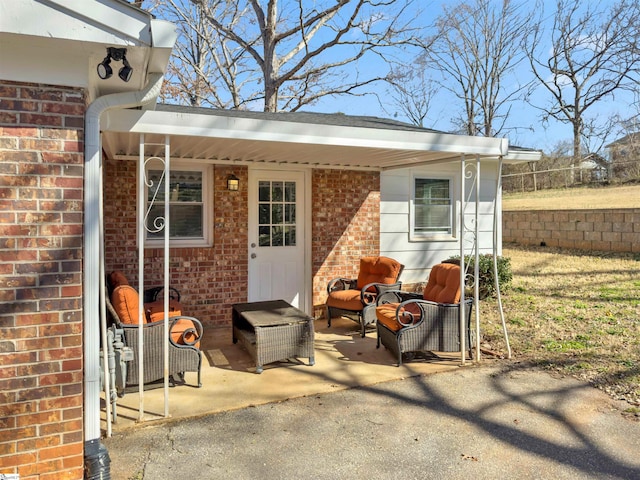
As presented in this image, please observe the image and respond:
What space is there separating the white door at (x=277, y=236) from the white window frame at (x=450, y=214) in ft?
6.47

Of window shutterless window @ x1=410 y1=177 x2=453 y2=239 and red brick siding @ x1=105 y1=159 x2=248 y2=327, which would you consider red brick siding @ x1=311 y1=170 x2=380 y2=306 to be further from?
red brick siding @ x1=105 y1=159 x2=248 y2=327

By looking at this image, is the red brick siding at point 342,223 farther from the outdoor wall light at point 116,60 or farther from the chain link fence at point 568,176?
the chain link fence at point 568,176

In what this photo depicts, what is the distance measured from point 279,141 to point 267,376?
2366 millimetres

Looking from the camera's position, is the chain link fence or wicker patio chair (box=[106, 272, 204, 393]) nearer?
wicker patio chair (box=[106, 272, 204, 393])

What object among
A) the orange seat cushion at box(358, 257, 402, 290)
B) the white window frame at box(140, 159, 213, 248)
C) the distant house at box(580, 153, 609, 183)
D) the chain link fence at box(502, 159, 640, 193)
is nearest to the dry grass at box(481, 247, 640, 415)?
the orange seat cushion at box(358, 257, 402, 290)

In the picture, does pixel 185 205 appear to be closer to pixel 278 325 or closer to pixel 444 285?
pixel 278 325

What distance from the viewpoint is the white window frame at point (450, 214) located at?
7.81 m

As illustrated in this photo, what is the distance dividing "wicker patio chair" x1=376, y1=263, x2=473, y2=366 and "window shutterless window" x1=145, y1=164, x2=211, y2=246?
281 cm

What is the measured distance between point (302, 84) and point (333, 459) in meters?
15.9

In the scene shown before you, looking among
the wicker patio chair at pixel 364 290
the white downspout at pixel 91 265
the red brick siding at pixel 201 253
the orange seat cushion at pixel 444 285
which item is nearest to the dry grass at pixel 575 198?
the wicker patio chair at pixel 364 290

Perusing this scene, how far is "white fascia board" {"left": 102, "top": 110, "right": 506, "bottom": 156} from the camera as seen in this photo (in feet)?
11.4

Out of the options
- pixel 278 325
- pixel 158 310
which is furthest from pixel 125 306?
pixel 278 325

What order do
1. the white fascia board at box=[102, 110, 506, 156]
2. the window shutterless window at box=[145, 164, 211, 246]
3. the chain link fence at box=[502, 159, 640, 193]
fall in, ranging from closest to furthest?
1. the white fascia board at box=[102, 110, 506, 156]
2. the window shutterless window at box=[145, 164, 211, 246]
3. the chain link fence at box=[502, 159, 640, 193]

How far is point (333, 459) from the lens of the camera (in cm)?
315
